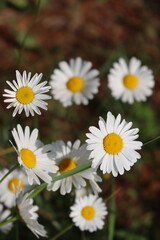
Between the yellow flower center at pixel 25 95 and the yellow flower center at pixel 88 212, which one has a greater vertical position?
the yellow flower center at pixel 25 95

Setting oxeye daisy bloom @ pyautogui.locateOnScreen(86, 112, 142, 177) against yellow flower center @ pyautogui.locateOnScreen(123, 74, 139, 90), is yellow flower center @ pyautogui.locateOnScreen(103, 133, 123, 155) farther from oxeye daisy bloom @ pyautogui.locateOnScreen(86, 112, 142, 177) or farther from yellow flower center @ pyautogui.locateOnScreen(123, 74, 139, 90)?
yellow flower center @ pyautogui.locateOnScreen(123, 74, 139, 90)

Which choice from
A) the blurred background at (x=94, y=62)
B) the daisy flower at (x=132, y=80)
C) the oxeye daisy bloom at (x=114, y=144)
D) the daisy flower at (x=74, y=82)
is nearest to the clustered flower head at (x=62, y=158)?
the oxeye daisy bloom at (x=114, y=144)

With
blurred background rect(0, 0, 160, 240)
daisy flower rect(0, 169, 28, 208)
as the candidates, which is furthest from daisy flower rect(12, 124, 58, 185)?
blurred background rect(0, 0, 160, 240)

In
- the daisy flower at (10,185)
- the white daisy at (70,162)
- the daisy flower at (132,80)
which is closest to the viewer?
the white daisy at (70,162)

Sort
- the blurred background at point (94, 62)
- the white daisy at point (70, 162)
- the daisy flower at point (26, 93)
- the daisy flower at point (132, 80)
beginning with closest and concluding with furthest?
the daisy flower at point (26, 93) < the white daisy at point (70, 162) < the daisy flower at point (132, 80) < the blurred background at point (94, 62)

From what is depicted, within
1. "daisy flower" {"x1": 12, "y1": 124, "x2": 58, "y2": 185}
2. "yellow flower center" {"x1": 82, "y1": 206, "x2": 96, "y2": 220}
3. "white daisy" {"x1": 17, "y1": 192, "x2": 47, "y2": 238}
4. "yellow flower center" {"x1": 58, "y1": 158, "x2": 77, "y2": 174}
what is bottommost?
"yellow flower center" {"x1": 82, "y1": 206, "x2": 96, "y2": 220}

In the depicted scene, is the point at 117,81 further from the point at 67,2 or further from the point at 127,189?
the point at 67,2

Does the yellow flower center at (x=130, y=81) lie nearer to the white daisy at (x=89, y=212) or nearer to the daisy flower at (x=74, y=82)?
the daisy flower at (x=74, y=82)

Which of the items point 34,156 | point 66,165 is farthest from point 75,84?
point 34,156
